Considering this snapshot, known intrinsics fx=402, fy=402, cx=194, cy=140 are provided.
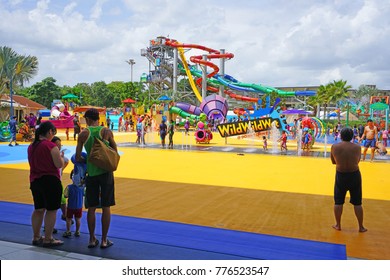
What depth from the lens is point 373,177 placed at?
1106cm

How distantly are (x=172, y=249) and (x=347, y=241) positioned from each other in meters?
2.22

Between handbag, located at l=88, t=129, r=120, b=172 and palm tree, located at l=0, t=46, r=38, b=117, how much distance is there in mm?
23755

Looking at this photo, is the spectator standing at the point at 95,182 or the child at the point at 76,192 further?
the child at the point at 76,192

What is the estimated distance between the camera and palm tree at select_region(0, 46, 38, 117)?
83.4ft

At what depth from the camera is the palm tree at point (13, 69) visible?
25422 mm

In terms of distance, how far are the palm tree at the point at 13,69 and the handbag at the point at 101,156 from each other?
23755 millimetres

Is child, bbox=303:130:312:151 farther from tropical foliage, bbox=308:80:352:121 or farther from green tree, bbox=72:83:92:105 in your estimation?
green tree, bbox=72:83:92:105

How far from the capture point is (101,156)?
4.36m

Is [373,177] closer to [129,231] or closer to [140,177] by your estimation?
[140,177]

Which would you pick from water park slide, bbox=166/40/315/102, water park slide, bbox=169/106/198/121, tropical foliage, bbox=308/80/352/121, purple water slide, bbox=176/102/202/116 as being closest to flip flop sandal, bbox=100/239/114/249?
water park slide, bbox=169/106/198/121

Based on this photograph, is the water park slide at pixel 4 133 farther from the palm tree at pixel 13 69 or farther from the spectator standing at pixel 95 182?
the spectator standing at pixel 95 182

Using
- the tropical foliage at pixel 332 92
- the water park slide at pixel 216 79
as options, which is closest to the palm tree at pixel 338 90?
the tropical foliage at pixel 332 92

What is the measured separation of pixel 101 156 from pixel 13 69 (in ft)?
80.2
